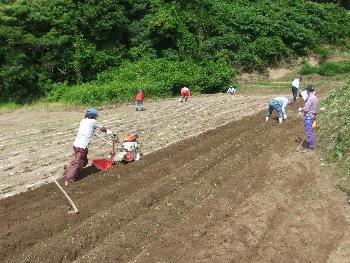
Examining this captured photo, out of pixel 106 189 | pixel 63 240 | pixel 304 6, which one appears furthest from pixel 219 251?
pixel 304 6

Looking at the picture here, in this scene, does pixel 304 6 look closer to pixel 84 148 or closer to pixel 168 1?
pixel 168 1

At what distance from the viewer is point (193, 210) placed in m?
8.74

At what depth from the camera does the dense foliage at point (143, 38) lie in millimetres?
29938

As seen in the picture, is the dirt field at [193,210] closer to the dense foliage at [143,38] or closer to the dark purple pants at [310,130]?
the dark purple pants at [310,130]

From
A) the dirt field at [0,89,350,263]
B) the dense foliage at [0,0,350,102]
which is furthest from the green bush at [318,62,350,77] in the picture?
the dirt field at [0,89,350,263]

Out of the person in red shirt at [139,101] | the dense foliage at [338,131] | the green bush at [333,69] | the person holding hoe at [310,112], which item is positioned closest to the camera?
the dense foliage at [338,131]

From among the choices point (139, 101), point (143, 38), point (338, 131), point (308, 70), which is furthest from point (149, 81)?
point (338, 131)

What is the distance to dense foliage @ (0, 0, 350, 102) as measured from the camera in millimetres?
29938

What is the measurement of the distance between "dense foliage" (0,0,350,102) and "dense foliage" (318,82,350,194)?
1330 cm

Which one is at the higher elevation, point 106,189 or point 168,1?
point 168,1

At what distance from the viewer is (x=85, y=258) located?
688 cm

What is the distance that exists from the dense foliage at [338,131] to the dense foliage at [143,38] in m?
13.3

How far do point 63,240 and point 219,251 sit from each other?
8.10 feet

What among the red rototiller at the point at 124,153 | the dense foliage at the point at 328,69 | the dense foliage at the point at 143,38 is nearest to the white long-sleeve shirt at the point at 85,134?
the red rototiller at the point at 124,153
